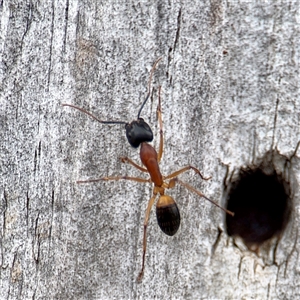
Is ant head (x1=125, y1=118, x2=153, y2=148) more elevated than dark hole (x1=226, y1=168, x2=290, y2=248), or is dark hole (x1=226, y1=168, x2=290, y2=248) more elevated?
ant head (x1=125, y1=118, x2=153, y2=148)

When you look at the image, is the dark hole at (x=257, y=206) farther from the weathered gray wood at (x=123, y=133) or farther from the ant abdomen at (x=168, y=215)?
the ant abdomen at (x=168, y=215)

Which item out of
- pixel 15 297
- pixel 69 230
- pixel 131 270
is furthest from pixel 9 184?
pixel 131 270

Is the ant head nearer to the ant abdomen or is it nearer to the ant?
the ant

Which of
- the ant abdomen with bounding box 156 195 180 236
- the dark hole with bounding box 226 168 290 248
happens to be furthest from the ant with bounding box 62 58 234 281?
the dark hole with bounding box 226 168 290 248

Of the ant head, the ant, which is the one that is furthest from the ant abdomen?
the ant head

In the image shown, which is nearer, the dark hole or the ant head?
the ant head
